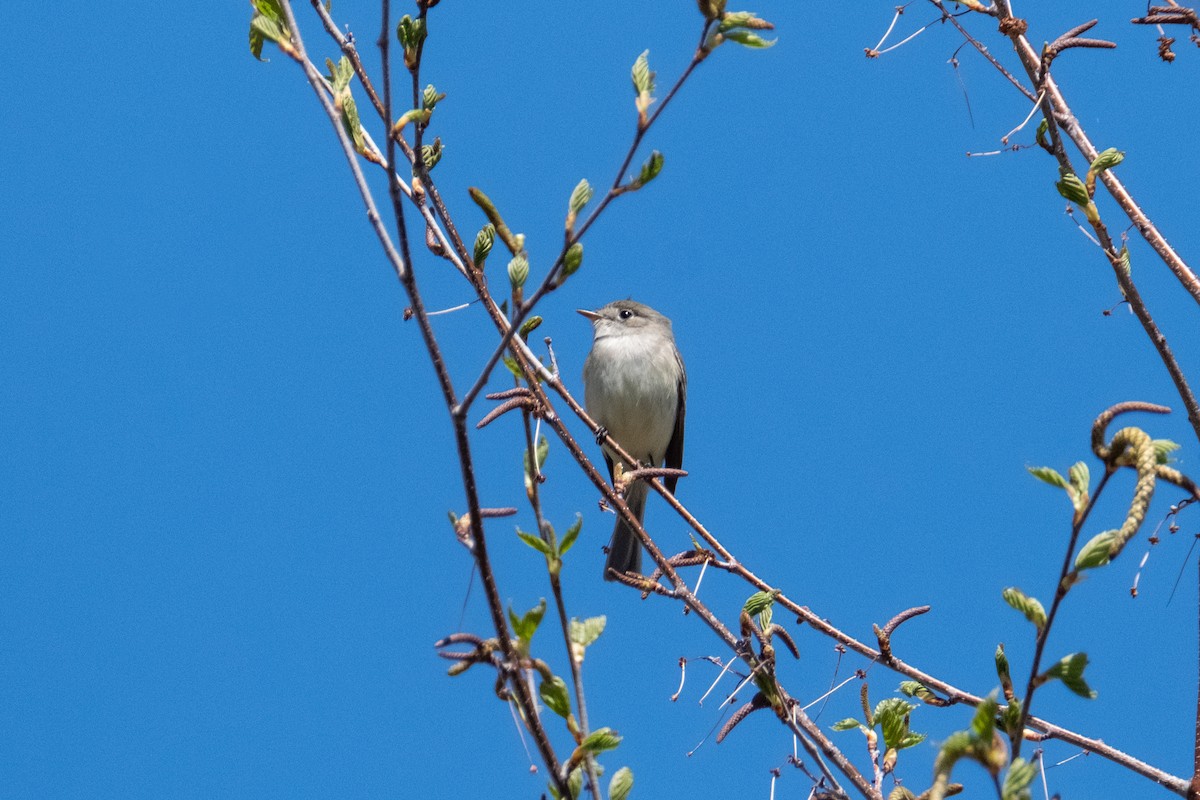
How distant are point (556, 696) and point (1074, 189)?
1.98m

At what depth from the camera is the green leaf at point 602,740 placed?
2.14 metres

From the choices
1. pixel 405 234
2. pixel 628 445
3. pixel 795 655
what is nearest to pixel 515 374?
pixel 795 655

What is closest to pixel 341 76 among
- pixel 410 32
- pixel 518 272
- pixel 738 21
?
pixel 410 32

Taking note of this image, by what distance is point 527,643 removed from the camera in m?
2.26

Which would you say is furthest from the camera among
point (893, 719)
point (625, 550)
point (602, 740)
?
point (625, 550)

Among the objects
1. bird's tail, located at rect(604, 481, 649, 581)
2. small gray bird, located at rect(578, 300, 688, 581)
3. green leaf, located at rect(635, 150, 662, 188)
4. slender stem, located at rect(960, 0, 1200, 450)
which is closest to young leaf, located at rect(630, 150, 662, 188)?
green leaf, located at rect(635, 150, 662, 188)

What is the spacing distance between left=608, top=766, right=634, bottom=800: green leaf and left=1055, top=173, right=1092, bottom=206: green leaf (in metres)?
1.98

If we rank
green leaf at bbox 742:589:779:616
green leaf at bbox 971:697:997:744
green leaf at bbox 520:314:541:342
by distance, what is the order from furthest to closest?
green leaf at bbox 520:314:541:342 < green leaf at bbox 742:589:779:616 < green leaf at bbox 971:697:997:744

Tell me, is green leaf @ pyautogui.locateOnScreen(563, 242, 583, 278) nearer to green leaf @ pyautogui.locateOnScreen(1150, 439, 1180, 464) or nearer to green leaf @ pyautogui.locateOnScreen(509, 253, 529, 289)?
green leaf @ pyautogui.locateOnScreen(509, 253, 529, 289)

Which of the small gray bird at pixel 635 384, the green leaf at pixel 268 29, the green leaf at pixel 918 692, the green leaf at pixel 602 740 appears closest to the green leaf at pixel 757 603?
the green leaf at pixel 918 692

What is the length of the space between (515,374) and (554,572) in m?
1.07

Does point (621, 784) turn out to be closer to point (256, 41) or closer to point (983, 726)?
point (983, 726)

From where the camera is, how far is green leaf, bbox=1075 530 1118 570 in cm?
197

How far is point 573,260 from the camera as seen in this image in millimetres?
2287
